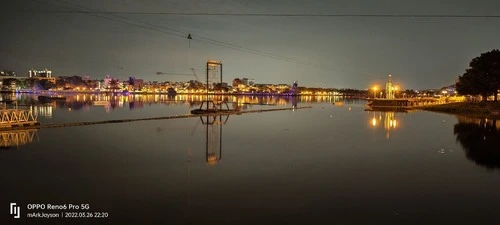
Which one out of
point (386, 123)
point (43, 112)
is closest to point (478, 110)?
point (386, 123)

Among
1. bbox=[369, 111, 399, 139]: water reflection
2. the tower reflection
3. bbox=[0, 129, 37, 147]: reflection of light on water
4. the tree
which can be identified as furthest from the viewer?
the tree

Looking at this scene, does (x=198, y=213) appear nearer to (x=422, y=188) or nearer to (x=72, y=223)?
(x=72, y=223)

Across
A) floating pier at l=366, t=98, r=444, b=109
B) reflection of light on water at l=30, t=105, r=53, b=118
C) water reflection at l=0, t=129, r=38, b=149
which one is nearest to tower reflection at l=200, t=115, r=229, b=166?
water reflection at l=0, t=129, r=38, b=149

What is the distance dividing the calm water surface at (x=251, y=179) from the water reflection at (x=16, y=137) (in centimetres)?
10

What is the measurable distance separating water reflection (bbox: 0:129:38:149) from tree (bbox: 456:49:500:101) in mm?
59030

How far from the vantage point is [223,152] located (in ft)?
62.6

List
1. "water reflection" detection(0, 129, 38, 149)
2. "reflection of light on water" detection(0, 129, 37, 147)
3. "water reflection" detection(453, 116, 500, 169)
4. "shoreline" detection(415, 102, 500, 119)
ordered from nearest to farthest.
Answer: "water reflection" detection(453, 116, 500, 169) < "water reflection" detection(0, 129, 38, 149) < "reflection of light on water" detection(0, 129, 37, 147) < "shoreline" detection(415, 102, 500, 119)

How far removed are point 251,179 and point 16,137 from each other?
16.7 meters

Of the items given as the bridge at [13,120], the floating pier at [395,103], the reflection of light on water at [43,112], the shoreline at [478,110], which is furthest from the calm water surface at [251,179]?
the floating pier at [395,103]

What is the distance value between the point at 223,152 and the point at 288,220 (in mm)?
10014

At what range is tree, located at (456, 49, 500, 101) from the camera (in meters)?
55.5

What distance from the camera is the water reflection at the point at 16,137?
19795 millimetres

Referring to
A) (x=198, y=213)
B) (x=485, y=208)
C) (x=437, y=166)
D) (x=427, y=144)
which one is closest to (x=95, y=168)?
(x=198, y=213)

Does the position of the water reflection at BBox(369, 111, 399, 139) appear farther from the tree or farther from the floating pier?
the floating pier
